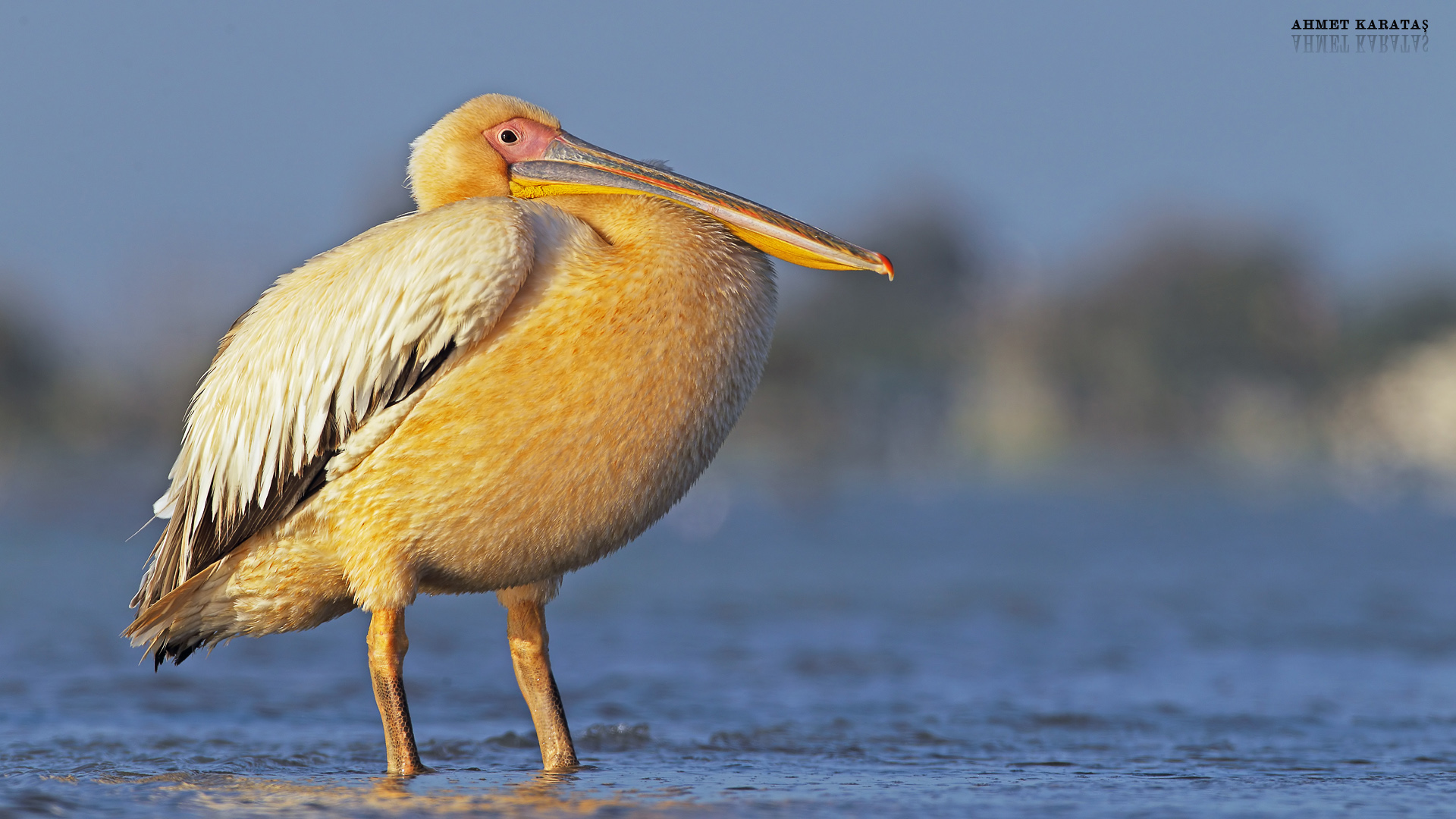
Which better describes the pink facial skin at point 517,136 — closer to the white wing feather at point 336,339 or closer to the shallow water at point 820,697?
the white wing feather at point 336,339

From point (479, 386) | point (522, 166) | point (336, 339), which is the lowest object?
point (479, 386)

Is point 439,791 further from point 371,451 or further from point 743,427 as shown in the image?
point 743,427

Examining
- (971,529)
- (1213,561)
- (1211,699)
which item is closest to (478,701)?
(1211,699)

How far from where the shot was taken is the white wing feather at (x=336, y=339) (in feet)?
12.5

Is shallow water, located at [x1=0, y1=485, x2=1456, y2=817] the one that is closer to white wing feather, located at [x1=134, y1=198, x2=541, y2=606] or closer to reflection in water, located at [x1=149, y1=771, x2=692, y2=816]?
reflection in water, located at [x1=149, y1=771, x2=692, y2=816]

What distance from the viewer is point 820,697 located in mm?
6500

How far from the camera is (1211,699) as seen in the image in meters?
6.30

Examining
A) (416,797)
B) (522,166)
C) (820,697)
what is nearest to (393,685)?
(416,797)

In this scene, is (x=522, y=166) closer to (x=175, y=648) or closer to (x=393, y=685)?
(x=393, y=685)

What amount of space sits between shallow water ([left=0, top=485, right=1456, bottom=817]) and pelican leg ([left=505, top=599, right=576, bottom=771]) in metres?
0.11

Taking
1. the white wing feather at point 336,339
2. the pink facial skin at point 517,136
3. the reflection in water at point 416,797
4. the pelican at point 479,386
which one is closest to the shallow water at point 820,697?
the reflection in water at point 416,797

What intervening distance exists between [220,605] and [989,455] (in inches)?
1417

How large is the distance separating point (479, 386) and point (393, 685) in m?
0.84

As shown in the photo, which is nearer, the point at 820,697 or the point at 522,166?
the point at 522,166
